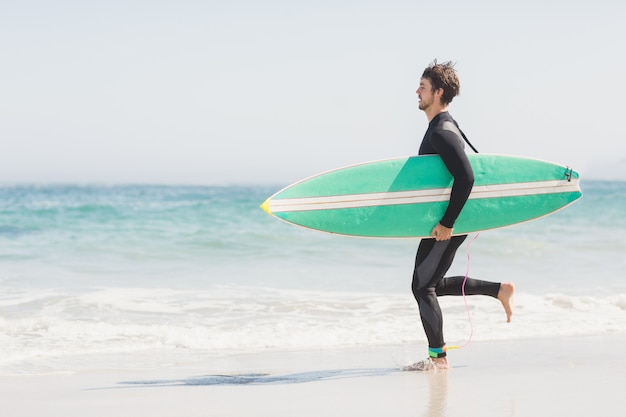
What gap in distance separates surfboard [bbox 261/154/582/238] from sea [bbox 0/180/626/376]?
0.41 metres

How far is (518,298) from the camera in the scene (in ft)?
22.6

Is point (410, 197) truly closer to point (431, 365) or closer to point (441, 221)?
point (441, 221)

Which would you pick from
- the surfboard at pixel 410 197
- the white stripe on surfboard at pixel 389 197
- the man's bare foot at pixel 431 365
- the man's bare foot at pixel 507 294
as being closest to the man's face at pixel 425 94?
the surfboard at pixel 410 197

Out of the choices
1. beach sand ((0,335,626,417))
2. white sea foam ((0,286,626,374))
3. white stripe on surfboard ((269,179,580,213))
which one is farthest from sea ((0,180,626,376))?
white stripe on surfboard ((269,179,580,213))

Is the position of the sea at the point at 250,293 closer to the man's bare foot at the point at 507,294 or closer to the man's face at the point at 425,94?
the man's bare foot at the point at 507,294

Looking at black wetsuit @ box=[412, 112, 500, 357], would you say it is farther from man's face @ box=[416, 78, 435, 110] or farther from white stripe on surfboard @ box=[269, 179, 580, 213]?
white stripe on surfboard @ box=[269, 179, 580, 213]

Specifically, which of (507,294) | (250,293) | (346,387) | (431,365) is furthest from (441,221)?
(250,293)

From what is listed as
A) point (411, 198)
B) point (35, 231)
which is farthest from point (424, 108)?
point (35, 231)

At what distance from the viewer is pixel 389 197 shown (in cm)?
418

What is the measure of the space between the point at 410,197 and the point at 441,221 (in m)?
0.28

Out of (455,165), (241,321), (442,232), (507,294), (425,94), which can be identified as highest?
(425,94)

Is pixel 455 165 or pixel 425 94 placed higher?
pixel 425 94

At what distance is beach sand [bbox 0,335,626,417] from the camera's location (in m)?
3.27

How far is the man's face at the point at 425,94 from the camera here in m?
3.90
